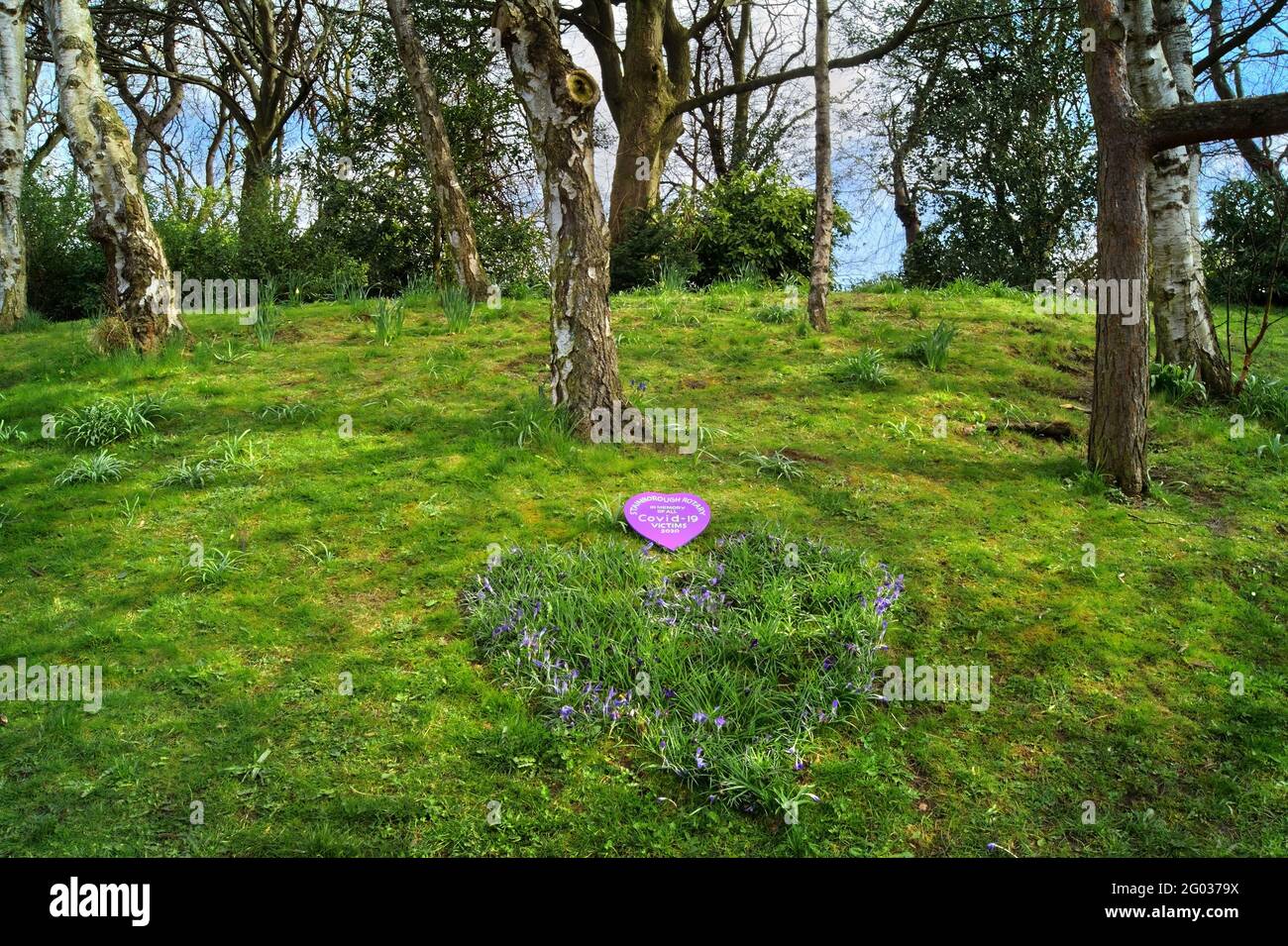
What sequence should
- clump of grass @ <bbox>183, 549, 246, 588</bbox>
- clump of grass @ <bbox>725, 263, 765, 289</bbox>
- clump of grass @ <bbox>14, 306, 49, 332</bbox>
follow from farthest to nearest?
clump of grass @ <bbox>725, 263, 765, 289</bbox> < clump of grass @ <bbox>14, 306, 49, 332</bbox> < clump of grass @ <bbox>183, 549, 246, 588</bbox>

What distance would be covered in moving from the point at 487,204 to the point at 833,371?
848cm

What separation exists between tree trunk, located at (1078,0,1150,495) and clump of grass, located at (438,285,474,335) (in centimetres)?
587

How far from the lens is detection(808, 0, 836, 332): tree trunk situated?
8.86 metres

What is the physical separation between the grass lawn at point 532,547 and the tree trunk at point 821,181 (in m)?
0.96

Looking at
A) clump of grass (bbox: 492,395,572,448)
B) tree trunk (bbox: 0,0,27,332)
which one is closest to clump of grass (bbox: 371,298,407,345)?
clump of grass (bbox: 492,395,572,448)

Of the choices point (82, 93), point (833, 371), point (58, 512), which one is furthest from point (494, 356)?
point (82, 93)

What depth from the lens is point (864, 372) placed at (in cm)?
773

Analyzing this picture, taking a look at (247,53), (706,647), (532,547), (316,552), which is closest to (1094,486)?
(706,647)

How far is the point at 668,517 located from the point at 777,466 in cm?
113

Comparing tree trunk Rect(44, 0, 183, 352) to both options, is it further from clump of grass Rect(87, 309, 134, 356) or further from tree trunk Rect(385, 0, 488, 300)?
Answer: tree trunk Rect(385, 0, 488, 300)

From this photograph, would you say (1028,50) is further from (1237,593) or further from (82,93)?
(82,93)

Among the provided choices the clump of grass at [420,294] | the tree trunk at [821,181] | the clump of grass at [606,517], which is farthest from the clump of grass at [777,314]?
the clump of grass at [606,517]

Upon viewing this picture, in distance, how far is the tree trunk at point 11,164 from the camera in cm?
1019

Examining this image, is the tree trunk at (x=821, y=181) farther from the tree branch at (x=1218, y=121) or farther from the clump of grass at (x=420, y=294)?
the clump of grass at (x=420, y=294)
